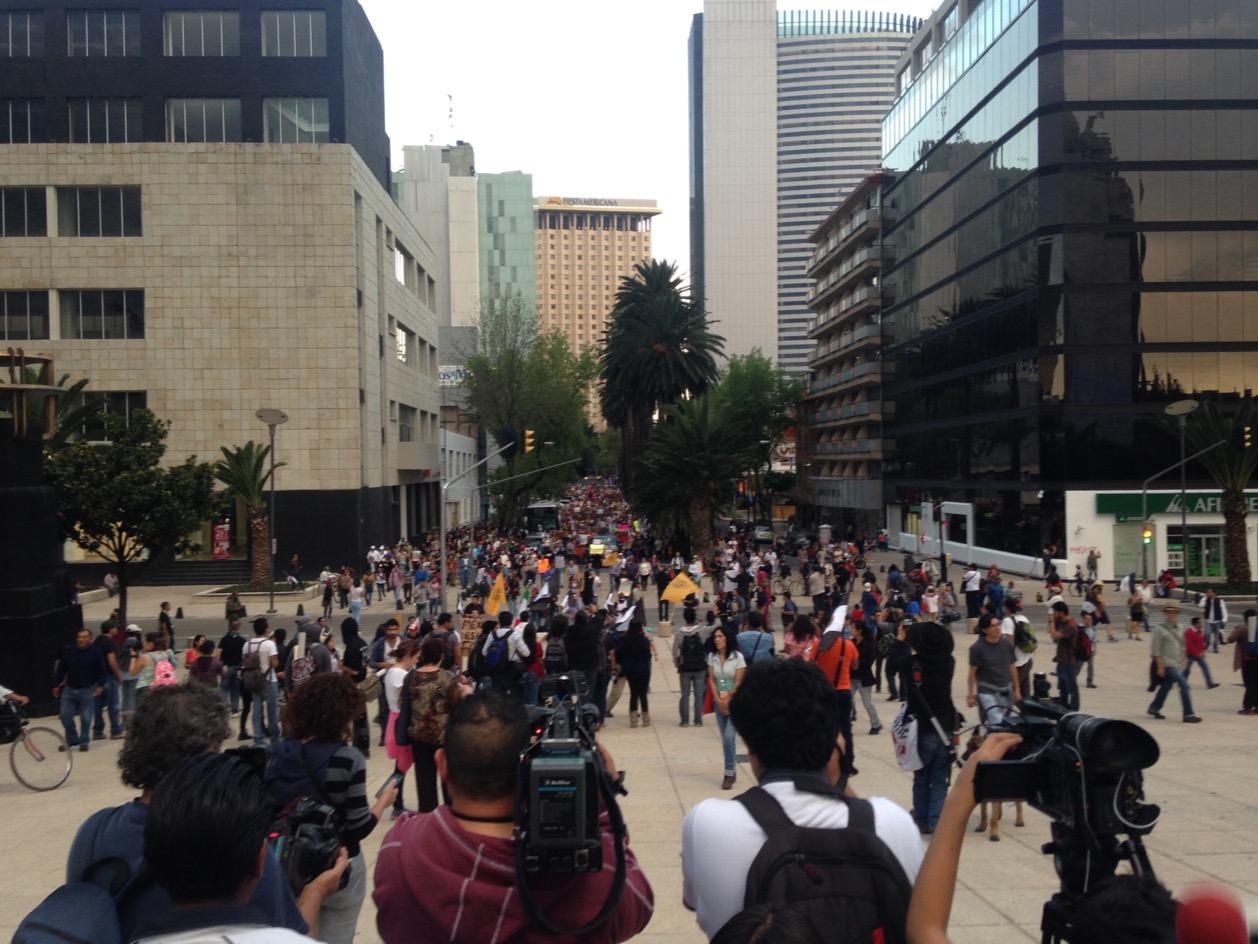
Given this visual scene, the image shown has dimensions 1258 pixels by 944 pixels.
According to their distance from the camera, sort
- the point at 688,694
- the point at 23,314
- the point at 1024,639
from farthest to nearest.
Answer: the point at 23,314 < the point at 688,694 < the point at 1024,639

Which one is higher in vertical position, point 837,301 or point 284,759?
A: point 837,301

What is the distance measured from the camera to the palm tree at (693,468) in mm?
47406

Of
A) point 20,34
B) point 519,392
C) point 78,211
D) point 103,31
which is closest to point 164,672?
point 78,211

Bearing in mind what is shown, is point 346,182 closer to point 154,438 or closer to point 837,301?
point 154,438

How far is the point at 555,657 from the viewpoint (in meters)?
13.3

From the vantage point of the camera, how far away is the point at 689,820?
10.2 ft

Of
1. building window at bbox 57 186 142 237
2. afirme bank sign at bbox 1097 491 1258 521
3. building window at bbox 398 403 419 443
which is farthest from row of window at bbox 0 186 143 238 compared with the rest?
afirme bank sign at bbox 1097 491 1258 521

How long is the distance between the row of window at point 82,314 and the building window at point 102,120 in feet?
22.5

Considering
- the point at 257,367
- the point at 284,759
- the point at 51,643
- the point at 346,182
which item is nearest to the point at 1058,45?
the point at 346,182

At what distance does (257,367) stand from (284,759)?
4490 cm

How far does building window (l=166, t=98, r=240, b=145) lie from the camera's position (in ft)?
159

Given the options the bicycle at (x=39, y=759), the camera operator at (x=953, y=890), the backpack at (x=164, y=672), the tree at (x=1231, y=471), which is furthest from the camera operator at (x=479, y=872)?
the tree at (x=1231, y=471)

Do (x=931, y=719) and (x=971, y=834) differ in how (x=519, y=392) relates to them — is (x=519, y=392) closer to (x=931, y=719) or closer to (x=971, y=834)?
(x=971, y=834)

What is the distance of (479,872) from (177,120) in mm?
51913
